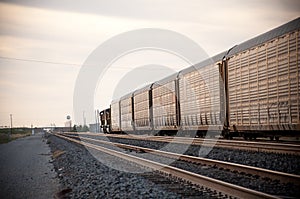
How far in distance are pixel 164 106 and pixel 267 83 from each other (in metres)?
13.9

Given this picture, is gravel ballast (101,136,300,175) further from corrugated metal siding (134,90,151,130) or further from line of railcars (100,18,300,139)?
corrugated metal siding (134,90,151,130)

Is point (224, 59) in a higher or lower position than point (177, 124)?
higher

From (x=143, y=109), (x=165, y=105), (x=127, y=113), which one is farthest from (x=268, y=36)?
(x=127, y=113)

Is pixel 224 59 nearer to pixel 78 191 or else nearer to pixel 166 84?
pixel 166 84

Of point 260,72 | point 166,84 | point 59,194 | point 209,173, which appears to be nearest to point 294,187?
point 209,173

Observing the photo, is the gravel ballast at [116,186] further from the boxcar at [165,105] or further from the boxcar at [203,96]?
the boxcar at [165,105]

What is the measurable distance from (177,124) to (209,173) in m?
15.4

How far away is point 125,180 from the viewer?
10453 millimetres

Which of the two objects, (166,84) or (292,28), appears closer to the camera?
(292,28)

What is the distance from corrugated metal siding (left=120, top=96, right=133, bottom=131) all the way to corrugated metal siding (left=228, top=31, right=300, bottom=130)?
74.7 feet

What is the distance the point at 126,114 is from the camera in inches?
1683

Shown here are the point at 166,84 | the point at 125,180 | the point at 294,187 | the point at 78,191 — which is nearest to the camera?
the point at 294,187

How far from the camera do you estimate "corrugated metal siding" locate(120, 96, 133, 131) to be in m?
41.3

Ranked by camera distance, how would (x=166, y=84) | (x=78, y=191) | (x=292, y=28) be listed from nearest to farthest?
1. (x=78, y=191)
2. (x=292, y=28)
3. (x=166, y=84)
